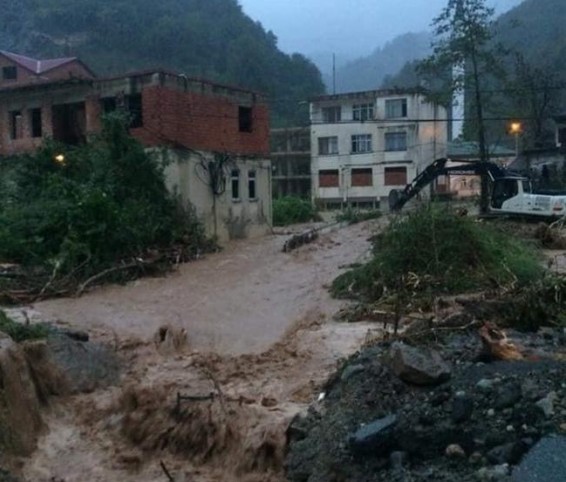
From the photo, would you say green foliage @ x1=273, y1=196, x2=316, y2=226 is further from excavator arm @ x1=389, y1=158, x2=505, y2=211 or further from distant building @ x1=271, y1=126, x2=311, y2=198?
distant building @ x1=271, y1=126, x2=311, y2=198

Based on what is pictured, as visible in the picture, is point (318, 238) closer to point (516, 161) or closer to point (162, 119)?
point (162, 119)

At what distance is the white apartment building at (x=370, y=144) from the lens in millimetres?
50688

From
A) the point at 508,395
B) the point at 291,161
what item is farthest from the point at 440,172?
the point at 291,161

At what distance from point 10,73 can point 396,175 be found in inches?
937

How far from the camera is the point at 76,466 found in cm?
985

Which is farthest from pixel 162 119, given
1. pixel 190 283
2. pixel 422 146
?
pixel 422 146

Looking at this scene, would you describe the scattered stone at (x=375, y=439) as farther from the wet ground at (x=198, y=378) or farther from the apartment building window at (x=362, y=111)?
the apartment building window at (x=362, y=111)

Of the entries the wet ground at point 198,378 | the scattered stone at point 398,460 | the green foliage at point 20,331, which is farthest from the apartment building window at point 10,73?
the scattered stone at point 398,460

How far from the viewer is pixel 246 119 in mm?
30328

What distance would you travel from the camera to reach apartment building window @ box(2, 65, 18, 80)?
144ft

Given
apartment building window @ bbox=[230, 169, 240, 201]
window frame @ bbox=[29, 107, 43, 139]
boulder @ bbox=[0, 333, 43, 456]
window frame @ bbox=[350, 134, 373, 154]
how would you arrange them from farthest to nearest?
window frame @ bbox=[350, 134, 373, 154], window frame @ bbox=[29, 107, 43, 139], apartment building window @ bbox=[230, 169, 240, 201], boulder @ bbox=[0, 333, 43, 456]

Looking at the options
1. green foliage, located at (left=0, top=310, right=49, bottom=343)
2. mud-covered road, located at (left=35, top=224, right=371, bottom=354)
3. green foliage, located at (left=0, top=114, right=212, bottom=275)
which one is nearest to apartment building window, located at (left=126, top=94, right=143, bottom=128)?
green foliage, located at (left=0, top=114, right=212, bottom=275)

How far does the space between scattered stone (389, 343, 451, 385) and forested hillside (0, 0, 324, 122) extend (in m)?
56.9

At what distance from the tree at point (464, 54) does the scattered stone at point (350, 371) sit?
87.5 feet
